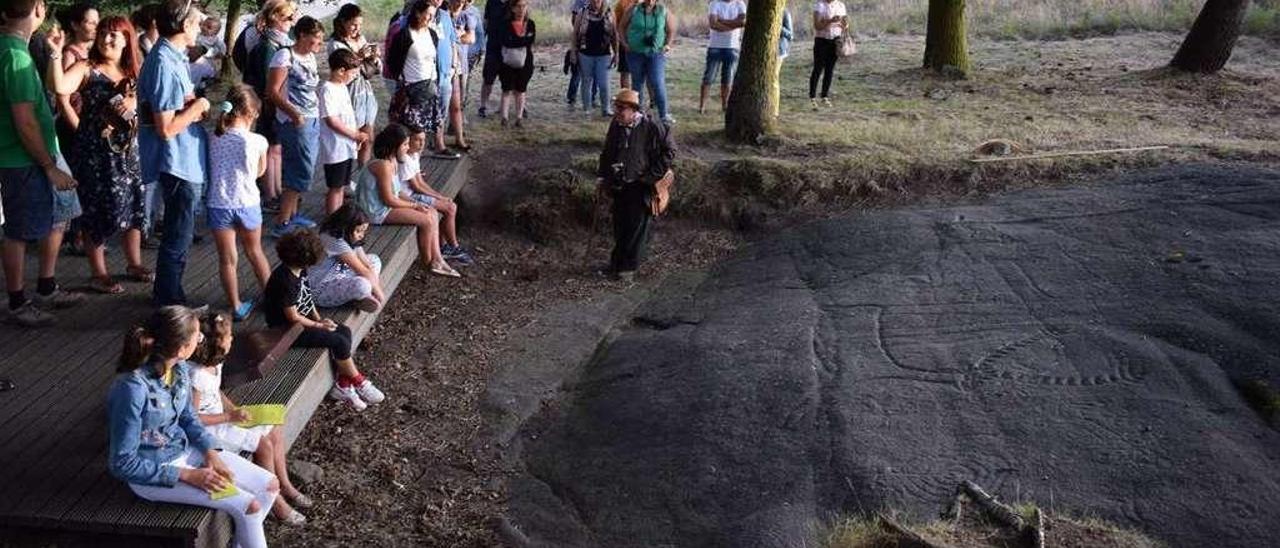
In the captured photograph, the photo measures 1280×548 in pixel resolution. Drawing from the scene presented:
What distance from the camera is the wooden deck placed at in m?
5.18

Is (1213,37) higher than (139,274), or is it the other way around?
(1213,37)

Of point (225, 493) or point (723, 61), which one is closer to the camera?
point (225, 493)

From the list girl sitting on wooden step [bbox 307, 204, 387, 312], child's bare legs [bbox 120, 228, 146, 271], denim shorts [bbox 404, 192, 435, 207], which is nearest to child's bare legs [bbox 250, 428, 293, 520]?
girl sitting on wooden step [bbox 307, 204, 387, 312]

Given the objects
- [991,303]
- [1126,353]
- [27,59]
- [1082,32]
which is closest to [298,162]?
[27,59]

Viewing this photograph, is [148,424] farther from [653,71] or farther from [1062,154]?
[1062,154]

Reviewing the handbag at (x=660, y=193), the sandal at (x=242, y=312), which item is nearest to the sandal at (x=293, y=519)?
the sandal at (x=242, y=312)

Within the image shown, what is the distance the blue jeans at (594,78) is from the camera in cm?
1352

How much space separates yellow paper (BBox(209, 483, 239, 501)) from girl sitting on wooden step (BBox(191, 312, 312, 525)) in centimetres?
33

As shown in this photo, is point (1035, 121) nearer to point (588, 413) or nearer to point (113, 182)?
point (588, 413)

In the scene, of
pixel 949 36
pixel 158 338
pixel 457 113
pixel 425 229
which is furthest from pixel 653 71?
pixel 158 338

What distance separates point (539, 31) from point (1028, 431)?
55.8 ft

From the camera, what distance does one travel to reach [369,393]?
783 cm

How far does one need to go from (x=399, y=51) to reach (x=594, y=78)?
3.91 m

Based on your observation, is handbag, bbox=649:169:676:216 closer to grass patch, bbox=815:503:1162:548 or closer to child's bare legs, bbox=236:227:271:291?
child's bare legs, bbox=236:227:271:291
